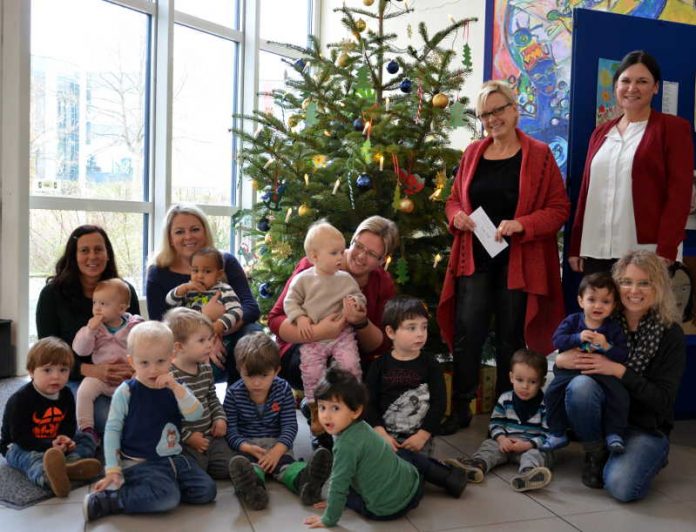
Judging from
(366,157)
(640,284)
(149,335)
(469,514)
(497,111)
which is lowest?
(469,514)

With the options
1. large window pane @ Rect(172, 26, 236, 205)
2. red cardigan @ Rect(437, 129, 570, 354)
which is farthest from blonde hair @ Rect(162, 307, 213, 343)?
large window pane @ Rect(172, 26, 236, 205)

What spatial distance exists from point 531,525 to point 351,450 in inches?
25.9

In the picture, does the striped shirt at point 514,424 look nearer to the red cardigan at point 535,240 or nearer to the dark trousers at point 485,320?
the dark trousers at point 485,320

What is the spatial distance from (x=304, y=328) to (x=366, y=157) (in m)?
1.02

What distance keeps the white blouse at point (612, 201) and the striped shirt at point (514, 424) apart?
74 centimetres

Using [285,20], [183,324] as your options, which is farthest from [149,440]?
[285,20]

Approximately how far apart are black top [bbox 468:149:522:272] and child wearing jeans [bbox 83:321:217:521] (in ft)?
4.73

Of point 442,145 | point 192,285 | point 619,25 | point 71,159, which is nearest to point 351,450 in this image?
point 192,285

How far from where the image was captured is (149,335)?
7.38 ft

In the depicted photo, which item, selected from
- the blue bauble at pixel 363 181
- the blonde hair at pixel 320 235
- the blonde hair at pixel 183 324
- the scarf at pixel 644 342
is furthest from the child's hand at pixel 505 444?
the blue bauble at pixel 363 181

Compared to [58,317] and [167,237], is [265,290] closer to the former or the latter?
[167,237]

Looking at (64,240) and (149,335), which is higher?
(64,240)

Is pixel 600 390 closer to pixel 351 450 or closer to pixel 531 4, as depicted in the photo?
pixel 351 450

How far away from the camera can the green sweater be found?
82.4 inches
